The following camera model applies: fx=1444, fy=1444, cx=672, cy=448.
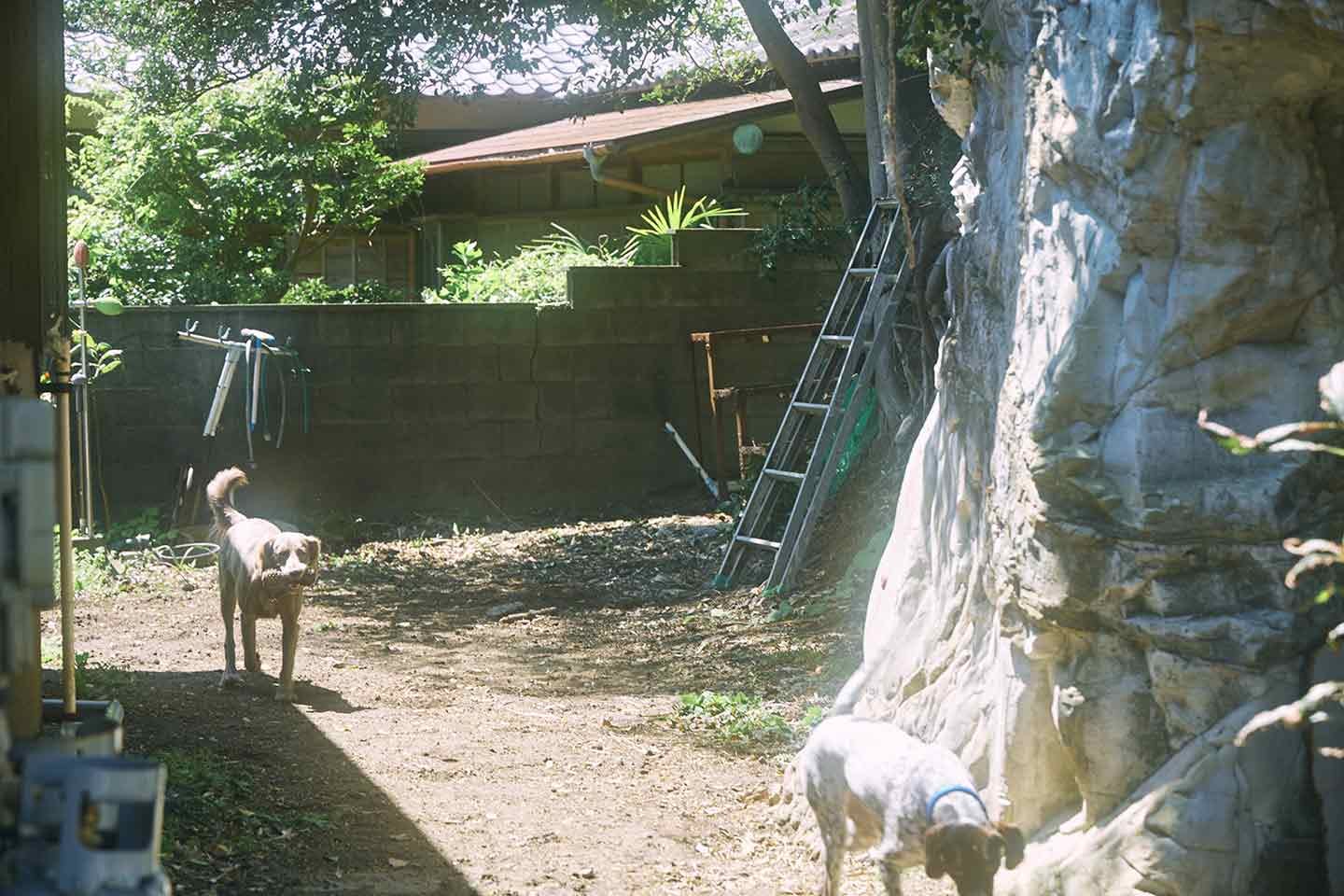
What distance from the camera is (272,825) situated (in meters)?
5.54

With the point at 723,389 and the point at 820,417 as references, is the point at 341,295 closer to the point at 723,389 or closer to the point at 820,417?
the point at 723,389

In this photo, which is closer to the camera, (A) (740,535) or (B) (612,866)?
(B) (612,866)

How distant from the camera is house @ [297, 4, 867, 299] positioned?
16.2 meters

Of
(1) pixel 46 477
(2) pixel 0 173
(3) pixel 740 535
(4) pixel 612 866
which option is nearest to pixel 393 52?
(3) pixel 740 535

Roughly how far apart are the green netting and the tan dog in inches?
163

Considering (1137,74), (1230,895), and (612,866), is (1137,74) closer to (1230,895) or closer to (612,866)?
(1230,895)

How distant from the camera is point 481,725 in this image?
23.5 feet

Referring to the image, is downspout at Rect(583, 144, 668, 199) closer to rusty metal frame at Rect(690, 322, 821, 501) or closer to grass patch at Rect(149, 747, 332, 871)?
rusty metal frame at Rect(690, 322, 821, 501)

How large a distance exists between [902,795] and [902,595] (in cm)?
172

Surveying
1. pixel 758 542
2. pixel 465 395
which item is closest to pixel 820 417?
pixel 758 542

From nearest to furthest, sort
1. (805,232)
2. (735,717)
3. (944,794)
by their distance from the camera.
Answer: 1. (944,794)
2. (735,717)
3. (805,232)

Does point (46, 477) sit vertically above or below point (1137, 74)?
below

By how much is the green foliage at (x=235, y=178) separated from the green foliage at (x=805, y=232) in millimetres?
4454

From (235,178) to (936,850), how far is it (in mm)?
13800
